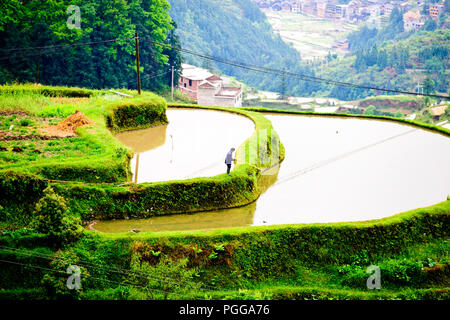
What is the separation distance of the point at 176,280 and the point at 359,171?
27.4 feet

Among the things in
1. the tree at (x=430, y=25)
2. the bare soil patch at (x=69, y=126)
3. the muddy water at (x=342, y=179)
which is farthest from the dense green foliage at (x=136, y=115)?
the tree at (x=430, y=25)

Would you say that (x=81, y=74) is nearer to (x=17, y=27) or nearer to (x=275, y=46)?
(x=17, y=27)

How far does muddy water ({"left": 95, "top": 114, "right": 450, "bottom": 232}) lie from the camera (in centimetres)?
1233

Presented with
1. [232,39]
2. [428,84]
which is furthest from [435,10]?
[428,84]

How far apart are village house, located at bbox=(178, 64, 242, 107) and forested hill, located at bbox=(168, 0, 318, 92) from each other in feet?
85.2

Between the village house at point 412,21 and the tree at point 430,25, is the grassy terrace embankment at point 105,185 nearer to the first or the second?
the tree at point 430,25

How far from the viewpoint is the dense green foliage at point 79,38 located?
101ft

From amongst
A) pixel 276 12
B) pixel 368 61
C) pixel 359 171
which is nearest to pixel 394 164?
pixel 359 171

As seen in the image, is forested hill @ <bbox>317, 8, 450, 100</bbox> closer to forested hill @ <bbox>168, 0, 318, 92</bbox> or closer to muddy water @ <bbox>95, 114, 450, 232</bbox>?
forested hill @ <bbox>168, 0, 318, 92</bbox>

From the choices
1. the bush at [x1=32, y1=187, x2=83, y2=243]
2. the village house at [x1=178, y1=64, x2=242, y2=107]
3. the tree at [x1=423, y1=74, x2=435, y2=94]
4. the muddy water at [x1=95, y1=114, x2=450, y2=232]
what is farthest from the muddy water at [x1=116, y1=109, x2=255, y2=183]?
the tree at [x1=423, y1=74, x2=435, y2=94]

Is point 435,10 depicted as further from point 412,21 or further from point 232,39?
point 232,39

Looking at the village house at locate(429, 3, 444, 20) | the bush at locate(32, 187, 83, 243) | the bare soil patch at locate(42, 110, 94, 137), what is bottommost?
the bush at locate(32, 187, 83, 243)

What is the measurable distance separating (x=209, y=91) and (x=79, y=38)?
20.8 metres

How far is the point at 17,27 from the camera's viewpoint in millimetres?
31359
